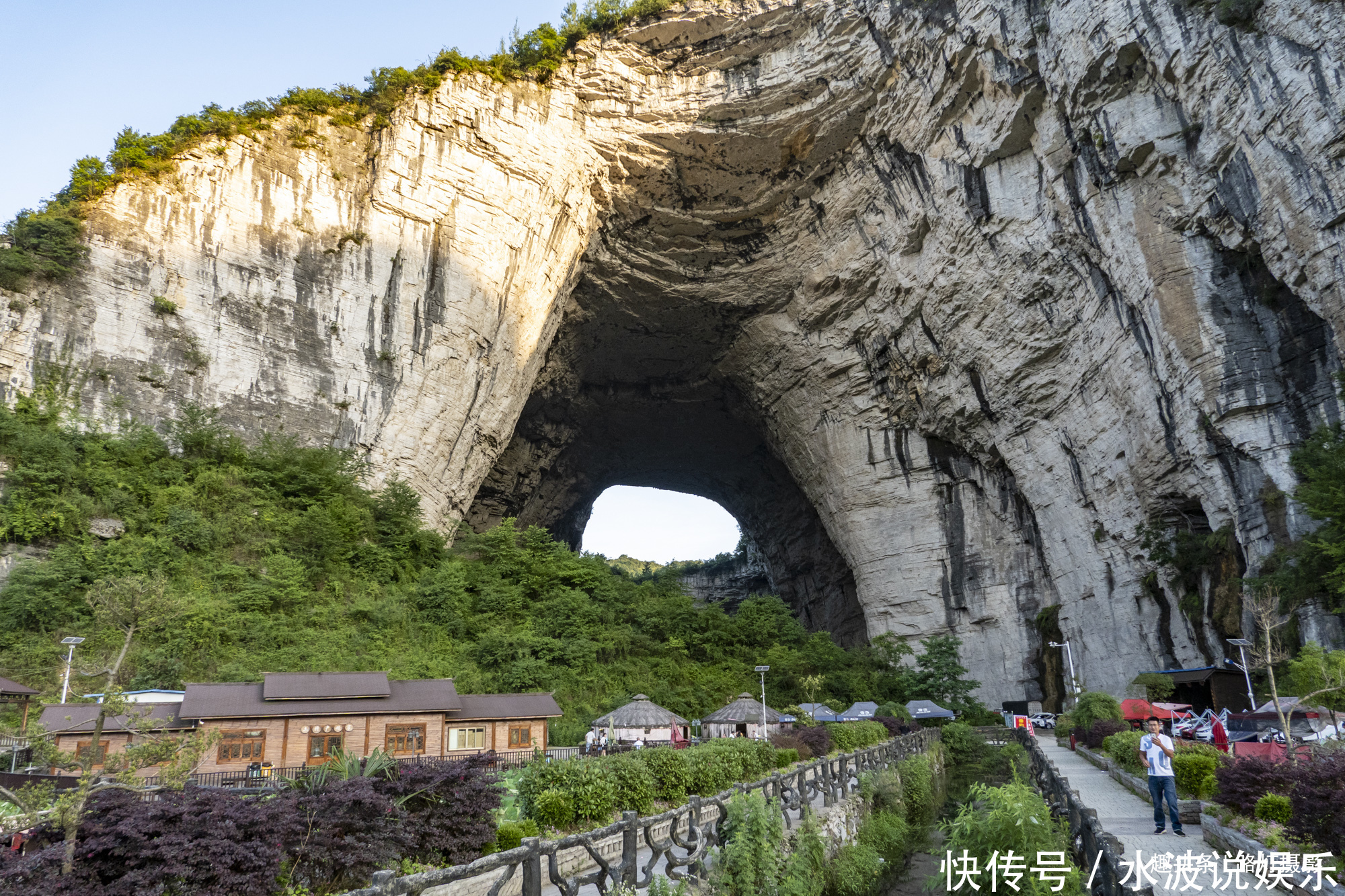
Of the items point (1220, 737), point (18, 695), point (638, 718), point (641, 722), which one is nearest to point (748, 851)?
point (1220, 737)

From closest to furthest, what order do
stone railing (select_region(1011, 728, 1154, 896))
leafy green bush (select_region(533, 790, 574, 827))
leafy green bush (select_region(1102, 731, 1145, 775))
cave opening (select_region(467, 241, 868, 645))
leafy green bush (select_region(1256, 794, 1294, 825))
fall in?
stone railing (select_region(1011, 728, 1154, 896))
leafy green bush (select_region(1256, 794, 1294, 825))
leafy green bush (select_region(533, 790, 574, 827))
leafy green bush (select_region(1102, 731, 1145, 775))
cave opening (select_region(467, 241, 868, 645))

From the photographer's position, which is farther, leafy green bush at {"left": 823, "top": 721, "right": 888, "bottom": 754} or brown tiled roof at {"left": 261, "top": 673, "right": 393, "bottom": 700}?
leafy green bush at {"left": 823, "top": 721, "right": 888, "bottom": 754}

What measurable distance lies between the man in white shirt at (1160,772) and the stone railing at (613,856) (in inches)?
165

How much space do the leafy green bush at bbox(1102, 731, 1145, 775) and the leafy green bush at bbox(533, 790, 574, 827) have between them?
9203mm

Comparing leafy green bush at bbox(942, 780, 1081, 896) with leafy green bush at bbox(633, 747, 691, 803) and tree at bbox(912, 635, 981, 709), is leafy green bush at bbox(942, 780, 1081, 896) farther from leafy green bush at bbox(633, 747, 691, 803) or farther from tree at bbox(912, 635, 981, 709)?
tree at bbox(912, 635, 981, 709)

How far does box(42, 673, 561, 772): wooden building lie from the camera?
1451cm

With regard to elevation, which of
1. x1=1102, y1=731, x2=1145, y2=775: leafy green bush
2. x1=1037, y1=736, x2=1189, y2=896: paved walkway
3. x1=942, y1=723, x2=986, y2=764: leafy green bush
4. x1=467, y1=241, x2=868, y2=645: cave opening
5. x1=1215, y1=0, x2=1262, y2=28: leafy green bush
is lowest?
x1=942, y1=723, x2=986, y2=764: leafy green bush

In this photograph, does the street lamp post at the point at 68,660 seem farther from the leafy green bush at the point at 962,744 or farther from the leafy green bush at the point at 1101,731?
the leafy green bush at the point at 962,744

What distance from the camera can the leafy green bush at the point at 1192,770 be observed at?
396 inches

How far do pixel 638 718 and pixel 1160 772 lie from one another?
1320 cm

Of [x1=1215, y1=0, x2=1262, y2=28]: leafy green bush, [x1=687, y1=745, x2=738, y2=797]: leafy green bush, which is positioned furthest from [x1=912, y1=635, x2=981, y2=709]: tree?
[x1=1215, y1=0, x2=1262, y2=28]: leafy green bush

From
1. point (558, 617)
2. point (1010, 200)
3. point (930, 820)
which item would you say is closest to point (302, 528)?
point (558, 617)

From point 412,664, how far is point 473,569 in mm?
7447

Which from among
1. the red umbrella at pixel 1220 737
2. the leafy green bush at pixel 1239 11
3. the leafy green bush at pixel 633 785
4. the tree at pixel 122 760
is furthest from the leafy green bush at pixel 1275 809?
the leafy green bush at pixel 1239 11
